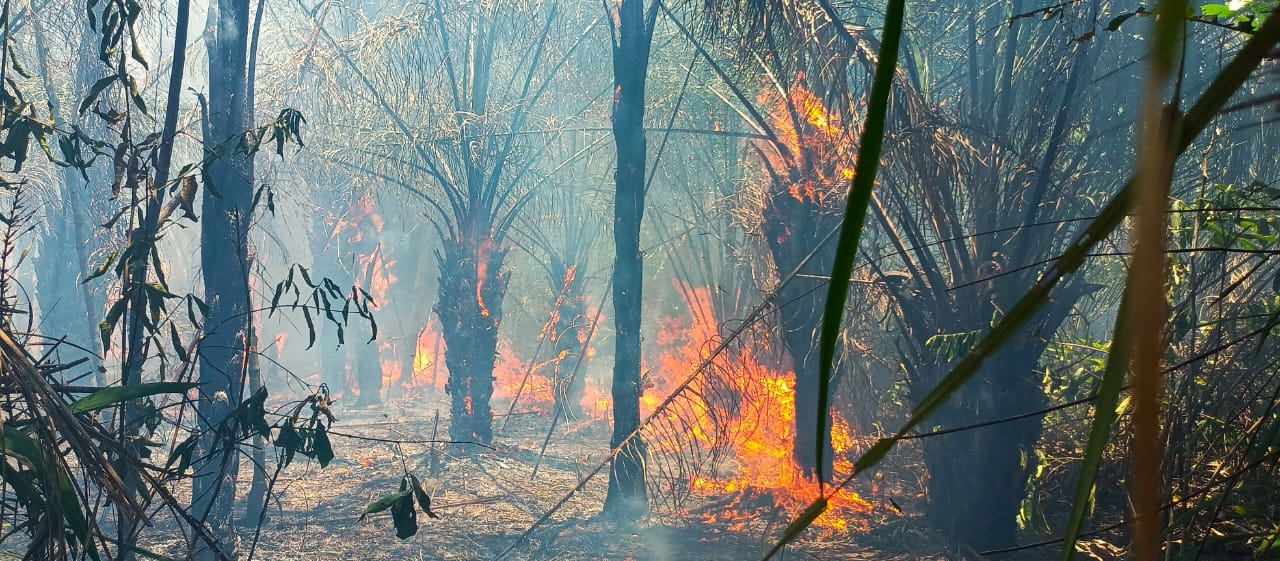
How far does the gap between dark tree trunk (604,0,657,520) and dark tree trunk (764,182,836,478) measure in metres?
1.30

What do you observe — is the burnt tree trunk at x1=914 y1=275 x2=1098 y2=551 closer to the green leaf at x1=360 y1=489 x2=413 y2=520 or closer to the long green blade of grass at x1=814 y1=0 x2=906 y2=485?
the green leaf at x1=360 y1=489 x2=413 y2=520

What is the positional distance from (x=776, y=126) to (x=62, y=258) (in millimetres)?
11248

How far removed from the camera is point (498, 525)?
23.4ft

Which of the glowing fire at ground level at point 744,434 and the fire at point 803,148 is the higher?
the fire at point 803,148

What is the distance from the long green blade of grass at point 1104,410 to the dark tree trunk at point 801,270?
724cm

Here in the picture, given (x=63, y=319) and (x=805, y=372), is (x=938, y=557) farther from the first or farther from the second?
(x=63, y=319)

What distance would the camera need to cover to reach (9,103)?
2.76 m

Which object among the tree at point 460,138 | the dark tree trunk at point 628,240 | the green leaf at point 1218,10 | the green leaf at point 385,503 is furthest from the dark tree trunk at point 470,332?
the green leaf at point 1218,10

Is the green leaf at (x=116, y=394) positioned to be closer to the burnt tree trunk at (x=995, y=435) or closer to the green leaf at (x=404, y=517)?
the green leaf at (x=404, y=517)

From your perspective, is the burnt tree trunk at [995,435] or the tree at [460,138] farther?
the tree at [460,138]

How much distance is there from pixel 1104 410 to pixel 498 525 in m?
7.33

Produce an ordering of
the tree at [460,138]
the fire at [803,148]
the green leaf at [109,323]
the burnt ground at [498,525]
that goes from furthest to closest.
Answer: the tree at [460,138]
the fire at [803,148]
the burnt ground at [498,525]
the green leaf at [109,323]

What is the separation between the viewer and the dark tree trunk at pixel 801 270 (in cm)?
756

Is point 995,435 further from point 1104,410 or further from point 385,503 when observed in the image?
point 1104,410
